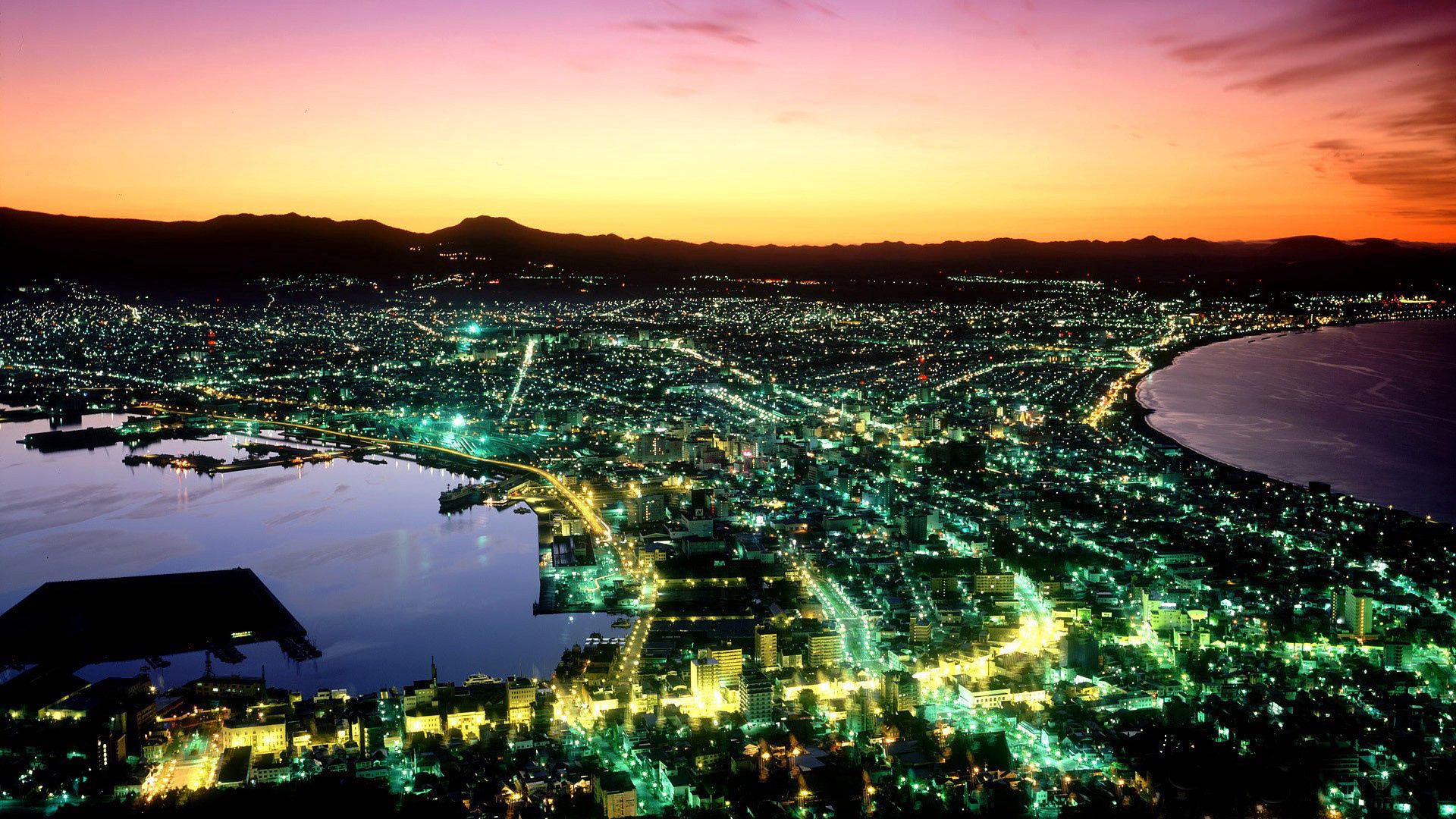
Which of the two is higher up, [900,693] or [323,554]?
[900,693]

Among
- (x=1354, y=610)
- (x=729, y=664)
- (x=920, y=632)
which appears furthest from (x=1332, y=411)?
(x=729, y=664)

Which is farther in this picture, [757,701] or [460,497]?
[460,497]

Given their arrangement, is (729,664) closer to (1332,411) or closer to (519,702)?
(519,702)

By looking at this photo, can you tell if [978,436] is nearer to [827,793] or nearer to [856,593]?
[856,593]

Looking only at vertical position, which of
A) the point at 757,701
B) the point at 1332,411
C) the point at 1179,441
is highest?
the point at 1332,411

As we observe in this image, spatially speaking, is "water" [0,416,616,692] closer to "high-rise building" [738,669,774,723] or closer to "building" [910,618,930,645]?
"high-rise building" [738,669,774,723]

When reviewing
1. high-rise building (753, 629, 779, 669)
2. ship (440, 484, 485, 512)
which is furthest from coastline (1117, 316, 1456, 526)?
ship (440, 484, 485, 512)
